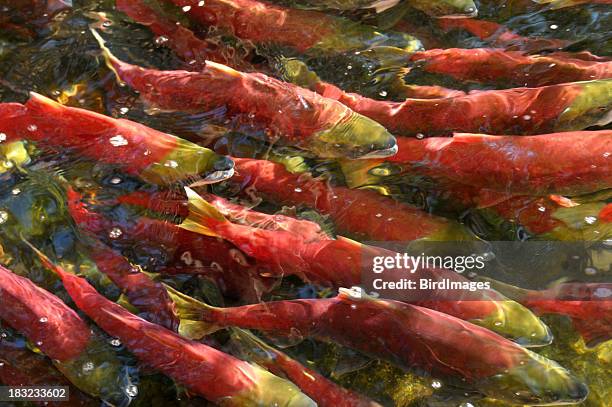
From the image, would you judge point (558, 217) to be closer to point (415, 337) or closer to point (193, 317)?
point (415, 337)

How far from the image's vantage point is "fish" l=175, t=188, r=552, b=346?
2.03m

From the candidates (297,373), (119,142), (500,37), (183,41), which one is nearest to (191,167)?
(119,142)

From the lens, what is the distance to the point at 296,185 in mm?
2432

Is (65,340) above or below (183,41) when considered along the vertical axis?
below

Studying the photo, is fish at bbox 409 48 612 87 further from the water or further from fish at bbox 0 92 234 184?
fish at bbox 0 92 234 184

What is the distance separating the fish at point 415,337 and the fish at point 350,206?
254mm

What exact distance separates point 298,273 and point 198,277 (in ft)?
1.11

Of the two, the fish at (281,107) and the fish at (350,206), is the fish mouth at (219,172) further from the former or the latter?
the fish at (281,107)

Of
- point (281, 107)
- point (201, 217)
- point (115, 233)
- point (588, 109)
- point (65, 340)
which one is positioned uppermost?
point (588, 109)

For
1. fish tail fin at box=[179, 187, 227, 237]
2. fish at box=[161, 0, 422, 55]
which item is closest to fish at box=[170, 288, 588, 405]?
fish tail fin at box=[179, 187, 227, 237]

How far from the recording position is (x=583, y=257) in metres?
2.26

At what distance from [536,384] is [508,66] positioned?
4.37 feet

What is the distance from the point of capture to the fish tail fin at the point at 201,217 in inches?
87.9

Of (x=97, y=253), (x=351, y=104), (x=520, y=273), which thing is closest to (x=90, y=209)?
(x=97, y=253)
